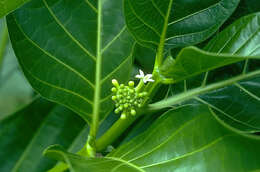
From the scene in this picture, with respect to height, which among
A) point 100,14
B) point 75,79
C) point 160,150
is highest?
point 100,14

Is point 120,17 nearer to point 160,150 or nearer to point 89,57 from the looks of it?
point 89,57

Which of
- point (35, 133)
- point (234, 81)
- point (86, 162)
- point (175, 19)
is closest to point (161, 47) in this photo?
point (175, 19)

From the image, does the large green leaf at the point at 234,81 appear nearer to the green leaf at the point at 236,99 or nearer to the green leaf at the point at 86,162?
the green leaf at the point at 236,99

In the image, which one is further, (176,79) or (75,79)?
(75,79)

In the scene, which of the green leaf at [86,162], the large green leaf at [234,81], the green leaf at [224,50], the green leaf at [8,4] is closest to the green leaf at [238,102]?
the large green leaf at [234,81]

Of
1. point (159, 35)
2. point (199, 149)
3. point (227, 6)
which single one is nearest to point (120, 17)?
point (159, 35)

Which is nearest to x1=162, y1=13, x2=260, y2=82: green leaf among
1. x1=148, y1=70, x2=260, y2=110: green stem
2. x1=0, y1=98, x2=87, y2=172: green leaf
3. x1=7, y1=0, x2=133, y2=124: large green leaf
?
x1=148, y1=70, x2=260, y2=110: green stem

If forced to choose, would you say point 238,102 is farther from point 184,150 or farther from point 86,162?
point 86,162
